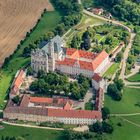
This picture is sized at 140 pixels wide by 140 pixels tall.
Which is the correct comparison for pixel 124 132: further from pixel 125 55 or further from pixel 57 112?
pixel 125 55

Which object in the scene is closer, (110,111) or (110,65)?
(110,111)

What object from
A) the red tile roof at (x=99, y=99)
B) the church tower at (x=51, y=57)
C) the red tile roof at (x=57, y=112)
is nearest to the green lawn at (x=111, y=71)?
the red tile roof at (x=99, y=99)

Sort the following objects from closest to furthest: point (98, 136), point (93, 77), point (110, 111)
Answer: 1. point (98, 136)
2. point (110, 111)
3. point (93, 77)

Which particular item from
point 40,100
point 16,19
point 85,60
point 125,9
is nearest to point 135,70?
point 85,60

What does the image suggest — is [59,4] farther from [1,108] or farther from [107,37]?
[1,108]

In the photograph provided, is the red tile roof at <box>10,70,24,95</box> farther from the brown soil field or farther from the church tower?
the brown soil field

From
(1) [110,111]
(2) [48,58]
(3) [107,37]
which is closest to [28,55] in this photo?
(2) [48,58]
